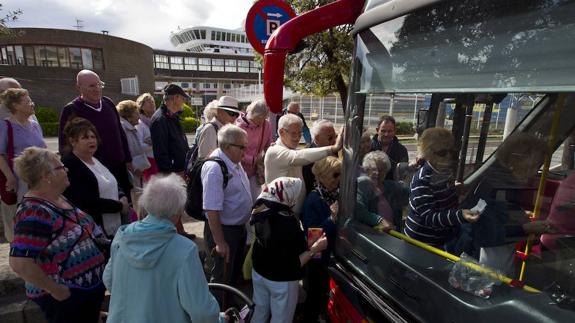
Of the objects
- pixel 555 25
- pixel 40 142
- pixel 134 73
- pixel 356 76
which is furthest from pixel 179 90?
pixel 134 73

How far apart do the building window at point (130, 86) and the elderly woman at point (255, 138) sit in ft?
111

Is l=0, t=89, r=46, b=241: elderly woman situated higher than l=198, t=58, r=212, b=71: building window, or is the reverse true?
l=198, t=58, r=212, b=71: building window

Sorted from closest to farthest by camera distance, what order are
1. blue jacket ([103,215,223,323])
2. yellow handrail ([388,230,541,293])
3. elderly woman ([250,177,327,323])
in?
yellow handrail ([388,230,541,293]), blue jacket ([103,215,223,323]), elderly woman ([250,177,327,323])

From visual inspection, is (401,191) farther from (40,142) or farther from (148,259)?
(40,142)

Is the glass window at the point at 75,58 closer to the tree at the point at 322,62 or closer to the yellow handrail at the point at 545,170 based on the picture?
the tree at the point at 322,62

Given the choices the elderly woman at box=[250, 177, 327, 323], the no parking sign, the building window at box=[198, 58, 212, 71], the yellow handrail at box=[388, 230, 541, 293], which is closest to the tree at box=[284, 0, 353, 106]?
the no parking sign

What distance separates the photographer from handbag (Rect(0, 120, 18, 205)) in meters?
3.15

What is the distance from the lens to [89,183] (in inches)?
96.6

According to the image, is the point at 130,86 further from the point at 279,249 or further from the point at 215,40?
the point at 215,40

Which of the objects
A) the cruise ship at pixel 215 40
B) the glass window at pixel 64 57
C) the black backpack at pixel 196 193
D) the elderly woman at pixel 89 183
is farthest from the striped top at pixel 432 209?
the cruise ship at pixel 215 40

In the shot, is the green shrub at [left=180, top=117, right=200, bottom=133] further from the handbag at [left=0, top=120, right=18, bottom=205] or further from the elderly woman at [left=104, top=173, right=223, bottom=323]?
the elderly woman at [left=104, top=173, right=223, bottom=323]

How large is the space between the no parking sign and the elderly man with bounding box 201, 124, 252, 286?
A: 1.51 m

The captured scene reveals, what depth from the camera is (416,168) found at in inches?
74.0

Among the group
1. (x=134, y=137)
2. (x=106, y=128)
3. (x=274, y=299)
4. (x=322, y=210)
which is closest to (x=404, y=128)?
(x=322, y=210)
